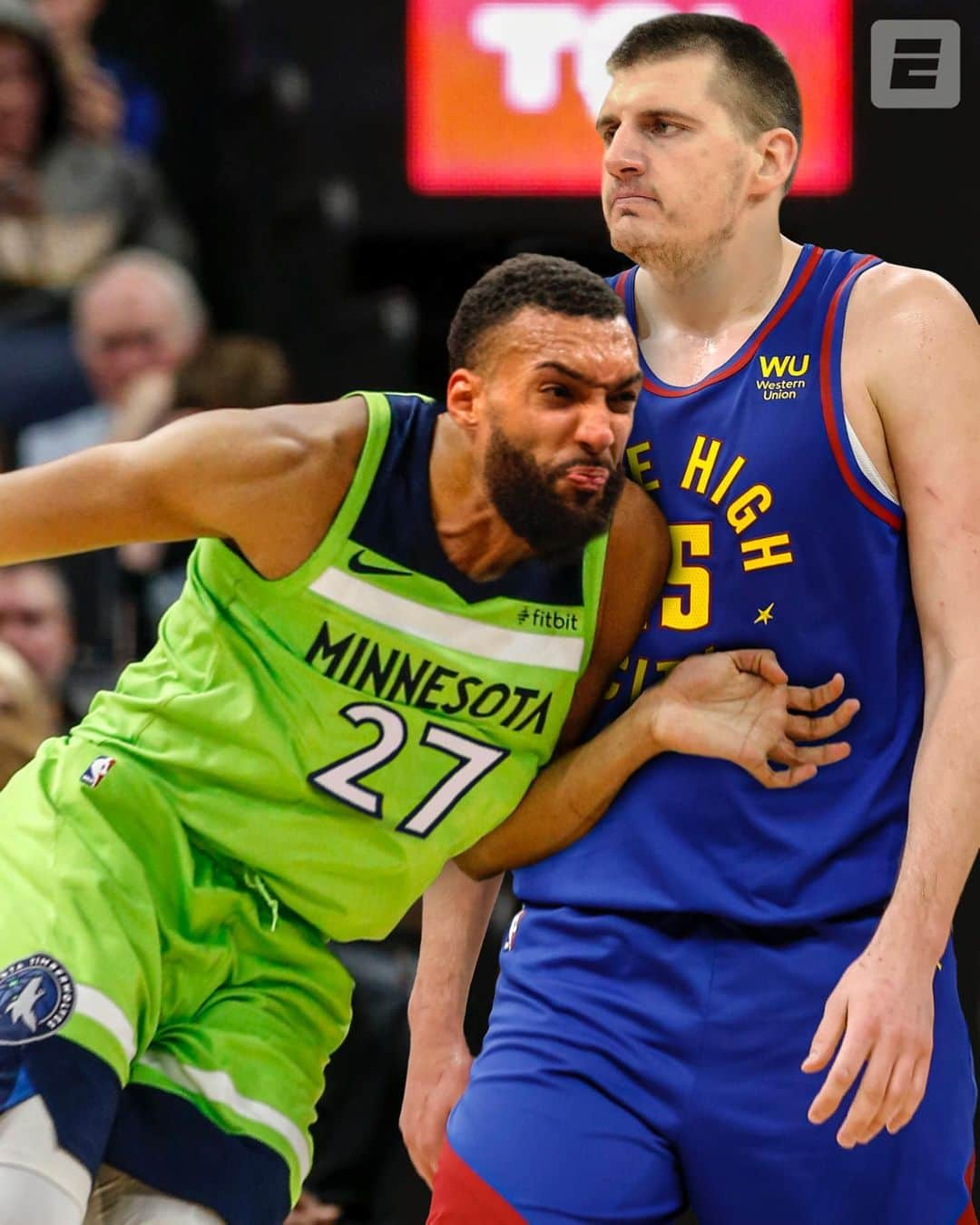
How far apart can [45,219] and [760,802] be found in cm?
437

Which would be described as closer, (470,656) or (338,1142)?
(470,656)

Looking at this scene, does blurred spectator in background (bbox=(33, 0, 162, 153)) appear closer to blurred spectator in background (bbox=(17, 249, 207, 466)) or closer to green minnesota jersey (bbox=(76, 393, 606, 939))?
blurred spectator in background (bbox=(17, 249, 207, 466))

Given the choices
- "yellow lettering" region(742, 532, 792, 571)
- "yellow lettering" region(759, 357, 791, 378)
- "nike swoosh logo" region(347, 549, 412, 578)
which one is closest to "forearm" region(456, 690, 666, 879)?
"yellow lettering" region(742, 532, 792, 571)

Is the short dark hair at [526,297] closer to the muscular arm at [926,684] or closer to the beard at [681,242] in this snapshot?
the beard at [681,242]

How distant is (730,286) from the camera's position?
9.77ft

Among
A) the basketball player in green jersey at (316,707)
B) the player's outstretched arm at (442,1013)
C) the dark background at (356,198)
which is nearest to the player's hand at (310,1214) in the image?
the player's outstretched arm at (442,1013)

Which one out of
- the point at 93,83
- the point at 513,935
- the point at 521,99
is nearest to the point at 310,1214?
the point at 513,935

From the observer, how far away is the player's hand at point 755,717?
2.79 m

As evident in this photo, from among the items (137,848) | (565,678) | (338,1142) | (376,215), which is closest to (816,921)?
(565,678)

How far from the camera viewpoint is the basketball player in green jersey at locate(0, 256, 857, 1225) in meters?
2.78

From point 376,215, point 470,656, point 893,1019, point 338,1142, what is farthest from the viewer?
point 376,215

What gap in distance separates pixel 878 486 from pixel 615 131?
648 mm

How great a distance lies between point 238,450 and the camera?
279cm

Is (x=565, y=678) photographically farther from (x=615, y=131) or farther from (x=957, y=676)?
(x=615, y=131)
